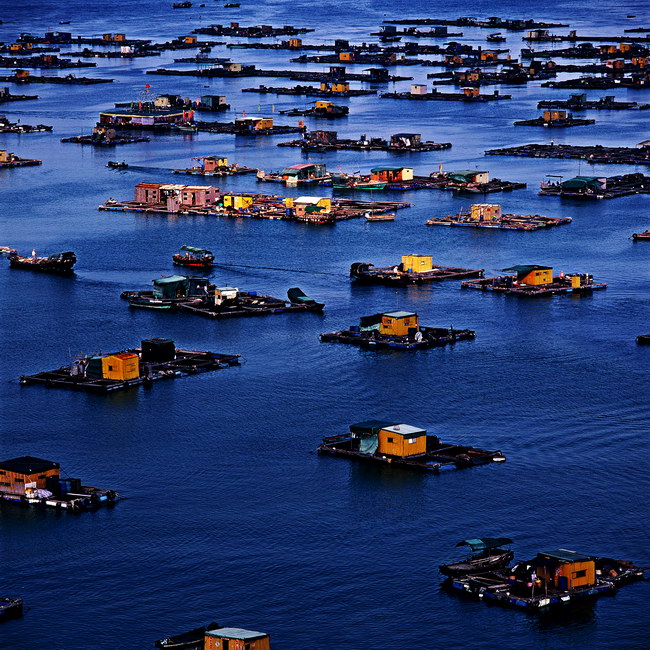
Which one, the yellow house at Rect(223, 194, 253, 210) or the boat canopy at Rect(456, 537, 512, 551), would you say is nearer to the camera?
the boat canopy at Rect(456, 537, 512, 551)

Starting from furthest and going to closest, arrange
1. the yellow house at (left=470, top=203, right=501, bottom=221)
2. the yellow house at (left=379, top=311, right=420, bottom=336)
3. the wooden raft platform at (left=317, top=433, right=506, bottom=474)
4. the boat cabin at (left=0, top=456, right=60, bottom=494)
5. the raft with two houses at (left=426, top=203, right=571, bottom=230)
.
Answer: the yellow house at (left=470, top=203, right=501, bottom=221) → the raft with two houses at (left=426, top=203, right=571, bottom=230) → the yellow house at (left=379, top=311, right=420, bottom=336) → the wooden raft platform at (left=317, top=433, right=506, bottom=474) → the boat cabin at (left=0, top=456, right=60, bottom=494)

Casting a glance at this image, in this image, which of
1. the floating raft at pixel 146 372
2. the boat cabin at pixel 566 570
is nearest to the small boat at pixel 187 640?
the boat cabin at pixel 566 570

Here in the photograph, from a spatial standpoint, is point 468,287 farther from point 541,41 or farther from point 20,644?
point 541,41

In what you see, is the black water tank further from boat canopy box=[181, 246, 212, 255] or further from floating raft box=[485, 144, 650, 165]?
floating raft box=[485, 144, 650, 165]

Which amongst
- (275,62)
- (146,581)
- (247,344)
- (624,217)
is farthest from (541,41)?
(146,581)

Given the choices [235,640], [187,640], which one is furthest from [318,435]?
[235,640]

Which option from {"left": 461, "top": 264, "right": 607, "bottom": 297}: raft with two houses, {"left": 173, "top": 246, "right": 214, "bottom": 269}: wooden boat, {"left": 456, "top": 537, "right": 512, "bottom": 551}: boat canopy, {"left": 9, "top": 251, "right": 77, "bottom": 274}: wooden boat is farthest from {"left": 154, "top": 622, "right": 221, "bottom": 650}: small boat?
{"left": 9, "top": 251, "right": 77, "bottom": 274}: wooden boat

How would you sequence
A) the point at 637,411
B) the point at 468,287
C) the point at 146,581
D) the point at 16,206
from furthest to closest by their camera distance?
1. the point at 16,206
2. the point at 468,287
3. the point at 637,411
4. the point at 146,581
